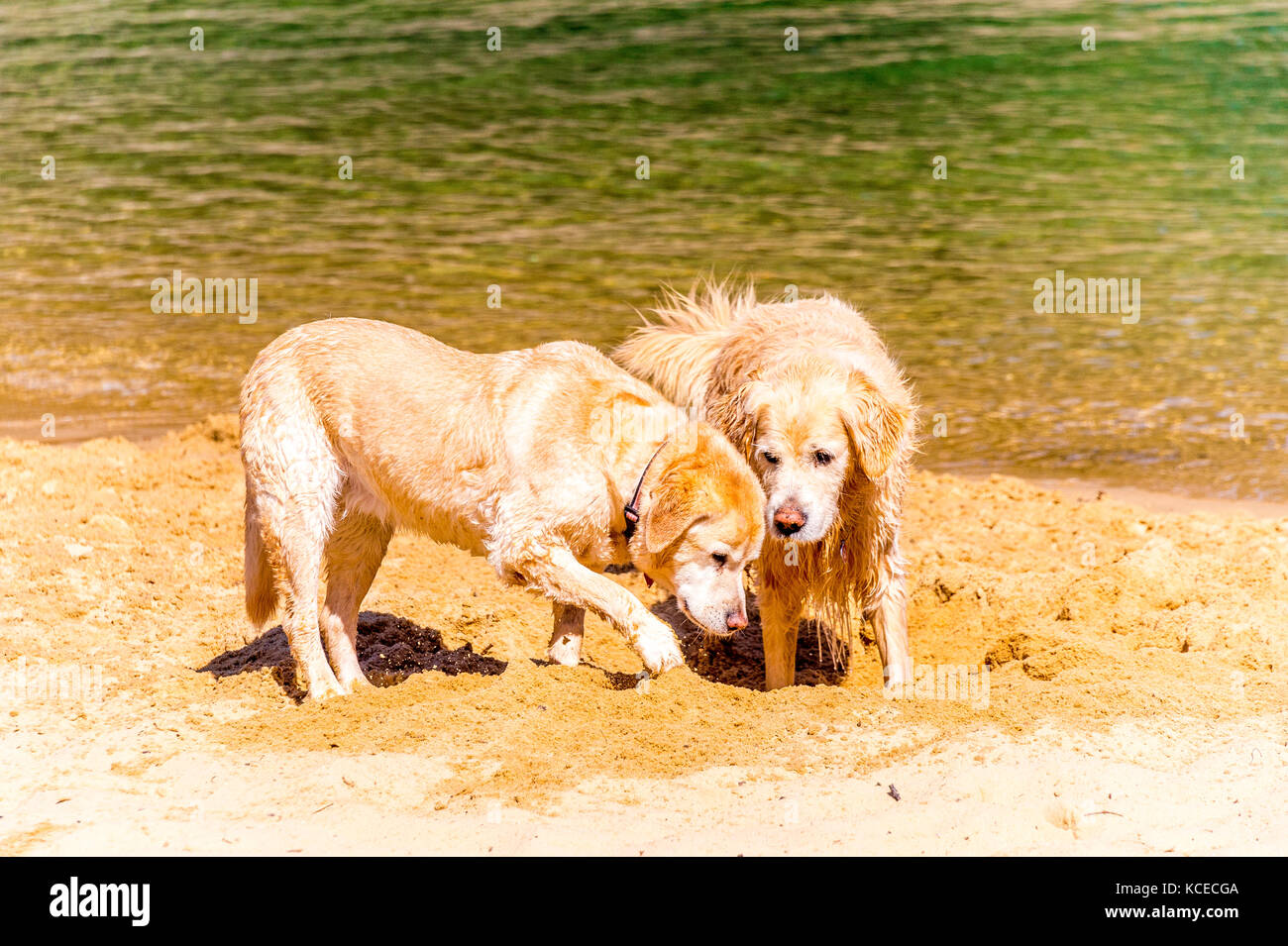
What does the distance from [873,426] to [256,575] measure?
3091 millimetres

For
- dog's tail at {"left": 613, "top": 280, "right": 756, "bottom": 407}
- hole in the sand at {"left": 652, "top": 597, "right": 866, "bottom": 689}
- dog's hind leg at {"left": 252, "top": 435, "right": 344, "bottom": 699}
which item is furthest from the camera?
hole in the sand at {"left": 652, "top": 597, "right": 866, "bottom": 689}

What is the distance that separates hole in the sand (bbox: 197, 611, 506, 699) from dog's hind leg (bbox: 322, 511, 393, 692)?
0.64 feet

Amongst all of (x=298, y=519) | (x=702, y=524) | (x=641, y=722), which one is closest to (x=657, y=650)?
(x=641, y=722)

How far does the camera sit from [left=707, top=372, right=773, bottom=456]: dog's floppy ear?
5.89 m

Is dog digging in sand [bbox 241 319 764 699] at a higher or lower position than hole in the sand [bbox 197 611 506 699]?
higher

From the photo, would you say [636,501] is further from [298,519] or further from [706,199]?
[706,199]

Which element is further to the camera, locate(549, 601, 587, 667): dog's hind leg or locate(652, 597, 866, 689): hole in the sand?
locate(652, 597, 866, 689): hole in the sand

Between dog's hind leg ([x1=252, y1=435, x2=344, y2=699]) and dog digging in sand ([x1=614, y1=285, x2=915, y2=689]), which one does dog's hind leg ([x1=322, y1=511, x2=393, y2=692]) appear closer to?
dog's hind leg ([x1=252, y1=435, x2=344, y2=699])

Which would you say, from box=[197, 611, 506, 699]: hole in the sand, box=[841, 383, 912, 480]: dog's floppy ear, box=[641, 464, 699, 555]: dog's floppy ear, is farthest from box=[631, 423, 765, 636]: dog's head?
box=[197, 611, 506, 699]: hole in the sand

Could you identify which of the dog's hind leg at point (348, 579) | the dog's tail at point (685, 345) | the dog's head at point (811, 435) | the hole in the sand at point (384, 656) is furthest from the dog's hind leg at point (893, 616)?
the dog's hind leg at point (348, 579)

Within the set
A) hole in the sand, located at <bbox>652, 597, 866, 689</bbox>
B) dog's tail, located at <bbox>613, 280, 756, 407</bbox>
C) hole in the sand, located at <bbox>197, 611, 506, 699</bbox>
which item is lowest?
hole in the sand, located at <bbox>652, 597, 866, 689</bbox>

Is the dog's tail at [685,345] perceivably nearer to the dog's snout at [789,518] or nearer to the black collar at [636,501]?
the dog's snout at [789,518]

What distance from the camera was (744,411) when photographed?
5.93 m

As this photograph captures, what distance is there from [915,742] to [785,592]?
63.3 inches
